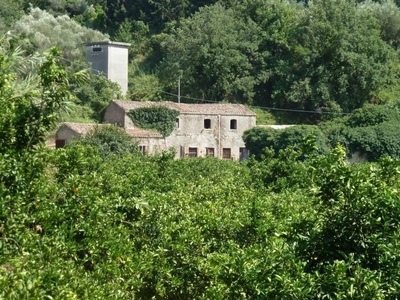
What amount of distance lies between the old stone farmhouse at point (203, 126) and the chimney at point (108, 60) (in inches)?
327

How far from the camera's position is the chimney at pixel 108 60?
63562 millimetres

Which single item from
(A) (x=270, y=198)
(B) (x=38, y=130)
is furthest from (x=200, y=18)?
(B) (x=38, y=130)

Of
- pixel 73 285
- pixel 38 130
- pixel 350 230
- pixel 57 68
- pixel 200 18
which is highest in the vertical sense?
pixel 200 18

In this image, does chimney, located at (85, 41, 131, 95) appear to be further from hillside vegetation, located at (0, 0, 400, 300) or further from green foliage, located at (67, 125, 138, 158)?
hillside vegetation, located at (0, 0, 400, 300)

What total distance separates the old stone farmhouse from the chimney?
27.3 feet

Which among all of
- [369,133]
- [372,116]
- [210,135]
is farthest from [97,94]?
[369,133]

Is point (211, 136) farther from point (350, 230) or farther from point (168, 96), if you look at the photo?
point (350, 230)

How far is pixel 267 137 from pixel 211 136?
5393 millimetres

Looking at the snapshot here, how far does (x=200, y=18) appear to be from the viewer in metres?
66.2

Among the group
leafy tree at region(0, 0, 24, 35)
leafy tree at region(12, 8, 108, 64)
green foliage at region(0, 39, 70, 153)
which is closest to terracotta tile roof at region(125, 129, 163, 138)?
leafy tree at region(12, 8, 108, 64)

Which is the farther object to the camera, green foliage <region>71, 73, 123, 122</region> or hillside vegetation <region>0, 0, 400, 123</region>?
hillside vegetation <region>0, 0, 400, 123</region>

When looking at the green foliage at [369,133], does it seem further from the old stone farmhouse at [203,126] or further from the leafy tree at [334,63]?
the old stone farmhouse at [203,126]

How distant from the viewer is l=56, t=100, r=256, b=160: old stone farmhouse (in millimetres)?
55125

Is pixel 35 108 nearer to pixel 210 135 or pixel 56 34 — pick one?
pixel 210 135
